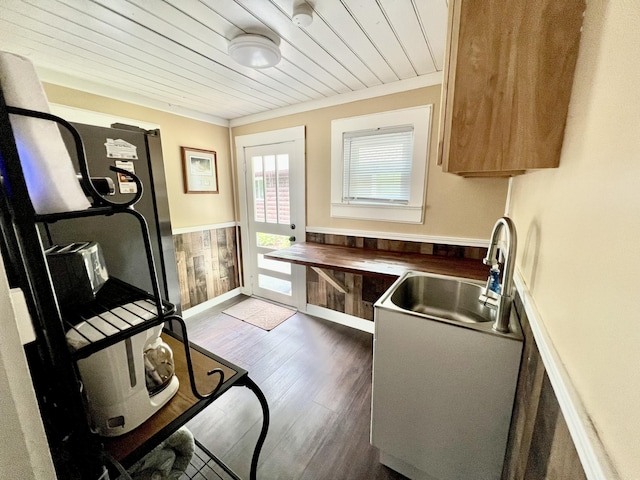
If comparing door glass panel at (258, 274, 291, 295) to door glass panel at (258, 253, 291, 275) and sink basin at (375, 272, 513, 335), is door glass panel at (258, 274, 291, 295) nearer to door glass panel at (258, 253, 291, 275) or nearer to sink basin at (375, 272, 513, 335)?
door glass panel at (258, 253, 291, 275)

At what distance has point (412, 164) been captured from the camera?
217cm

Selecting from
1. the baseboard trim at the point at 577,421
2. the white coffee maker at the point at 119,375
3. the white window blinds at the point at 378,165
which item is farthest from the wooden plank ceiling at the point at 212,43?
the baseboard trim at the point at 577,421

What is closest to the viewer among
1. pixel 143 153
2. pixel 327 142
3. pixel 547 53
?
pixel 547 53

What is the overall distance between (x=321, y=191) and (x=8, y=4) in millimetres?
2177

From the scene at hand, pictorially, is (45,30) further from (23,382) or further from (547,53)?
(547,53)

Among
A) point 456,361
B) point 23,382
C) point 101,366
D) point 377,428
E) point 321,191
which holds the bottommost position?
Answer: point 377,428

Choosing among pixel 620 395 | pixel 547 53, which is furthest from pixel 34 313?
pixel 547 53

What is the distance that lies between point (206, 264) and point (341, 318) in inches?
69.0

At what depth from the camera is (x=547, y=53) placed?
67 cm

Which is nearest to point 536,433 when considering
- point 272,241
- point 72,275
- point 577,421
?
point 577,421

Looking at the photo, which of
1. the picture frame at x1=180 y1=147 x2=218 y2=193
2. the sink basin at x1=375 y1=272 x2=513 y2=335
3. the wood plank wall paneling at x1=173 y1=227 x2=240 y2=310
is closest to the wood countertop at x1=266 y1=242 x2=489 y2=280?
the sink basin at x1=375 y1=272 x2=513 y2=335

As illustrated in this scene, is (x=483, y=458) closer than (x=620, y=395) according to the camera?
No

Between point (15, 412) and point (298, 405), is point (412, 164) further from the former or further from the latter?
point (15, 412)

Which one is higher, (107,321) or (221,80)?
(221,80)
